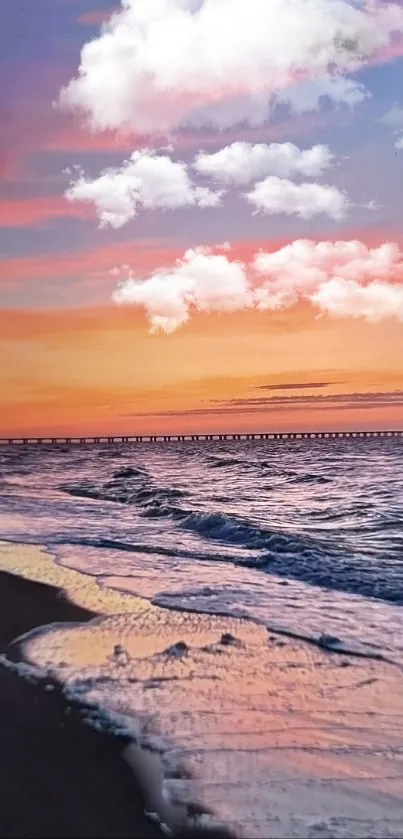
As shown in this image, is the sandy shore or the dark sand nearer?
the dark sand

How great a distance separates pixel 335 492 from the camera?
22562mm

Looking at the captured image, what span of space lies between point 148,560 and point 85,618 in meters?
3.58

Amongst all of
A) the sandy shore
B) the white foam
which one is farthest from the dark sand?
the white foam

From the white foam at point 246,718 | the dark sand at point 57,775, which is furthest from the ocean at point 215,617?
the dark sand at point 57,775

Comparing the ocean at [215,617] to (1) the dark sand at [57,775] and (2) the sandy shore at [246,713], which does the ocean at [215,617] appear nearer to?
(2) the sandy shore at [246,713]

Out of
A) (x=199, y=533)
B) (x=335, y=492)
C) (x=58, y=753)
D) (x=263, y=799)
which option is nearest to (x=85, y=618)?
(x=58, y=753)

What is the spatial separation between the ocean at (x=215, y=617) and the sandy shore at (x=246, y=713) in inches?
0.7

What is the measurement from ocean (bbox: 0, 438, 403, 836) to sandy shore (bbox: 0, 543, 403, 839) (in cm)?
2

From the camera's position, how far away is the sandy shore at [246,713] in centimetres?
332

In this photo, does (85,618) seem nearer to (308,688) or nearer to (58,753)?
(308,688)

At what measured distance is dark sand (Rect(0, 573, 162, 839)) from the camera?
3.05m

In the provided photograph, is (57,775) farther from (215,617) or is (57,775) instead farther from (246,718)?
(215,617)

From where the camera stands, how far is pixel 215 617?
22.9 feet

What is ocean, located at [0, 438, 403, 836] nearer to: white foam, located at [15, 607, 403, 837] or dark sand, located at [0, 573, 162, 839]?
white foam, located at [15, 607, 403, 837]
